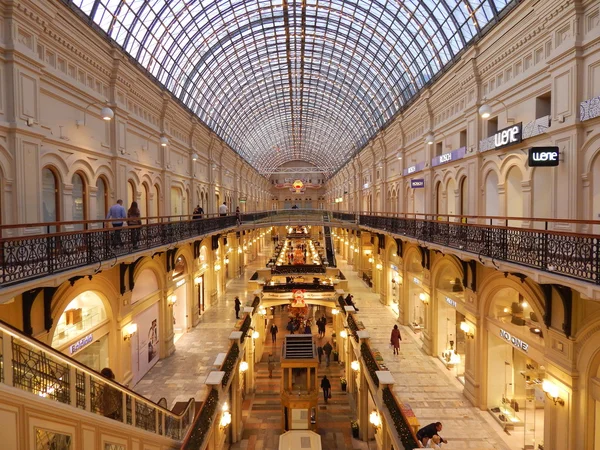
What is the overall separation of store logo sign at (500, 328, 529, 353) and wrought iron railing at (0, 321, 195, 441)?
30.2ft

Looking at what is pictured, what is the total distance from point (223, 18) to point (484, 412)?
2484 centimetres

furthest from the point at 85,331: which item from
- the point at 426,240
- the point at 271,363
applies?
the point at 271,363

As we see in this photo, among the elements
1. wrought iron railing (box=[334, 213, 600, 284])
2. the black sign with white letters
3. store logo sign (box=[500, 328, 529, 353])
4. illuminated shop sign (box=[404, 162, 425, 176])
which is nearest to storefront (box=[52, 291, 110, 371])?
wrought iron railing (box=[334, 213, 600, 284])

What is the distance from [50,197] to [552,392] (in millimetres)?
13382

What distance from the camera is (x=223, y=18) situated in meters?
24.4

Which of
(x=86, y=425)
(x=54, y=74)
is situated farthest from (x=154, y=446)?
(x=54, y=74)

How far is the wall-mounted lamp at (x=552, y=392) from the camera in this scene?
845 cm

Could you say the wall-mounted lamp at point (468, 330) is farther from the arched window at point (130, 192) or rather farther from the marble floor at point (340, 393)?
the arched window at point (130, 192)

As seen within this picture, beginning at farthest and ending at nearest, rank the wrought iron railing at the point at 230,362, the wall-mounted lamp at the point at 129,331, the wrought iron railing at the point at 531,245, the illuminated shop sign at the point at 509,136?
the wall-mounted lamp at the point at 129,331 → the wrought iron railing at the point at 230,362 → the illuminated shop sign at the point at 509,136 → the wrought iron railing at the point at 531,245

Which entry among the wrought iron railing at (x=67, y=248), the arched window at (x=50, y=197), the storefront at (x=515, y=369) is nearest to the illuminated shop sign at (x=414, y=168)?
the storefront at (x=515, y=369)

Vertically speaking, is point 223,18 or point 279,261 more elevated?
point 223,18

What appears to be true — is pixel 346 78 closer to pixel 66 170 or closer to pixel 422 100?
pixel 422 100

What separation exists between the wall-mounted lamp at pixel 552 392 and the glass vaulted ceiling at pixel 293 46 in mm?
10714

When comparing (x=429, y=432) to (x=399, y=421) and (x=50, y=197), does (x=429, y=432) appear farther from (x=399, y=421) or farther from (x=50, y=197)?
(x=50, y=197)
